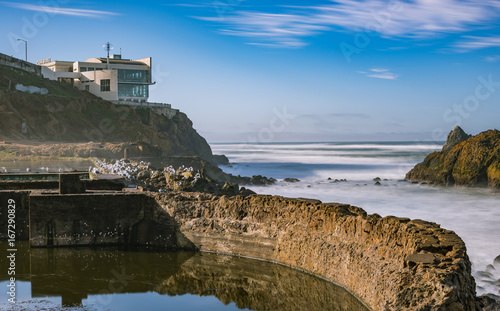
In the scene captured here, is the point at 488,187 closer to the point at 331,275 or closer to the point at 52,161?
the point at 331,275

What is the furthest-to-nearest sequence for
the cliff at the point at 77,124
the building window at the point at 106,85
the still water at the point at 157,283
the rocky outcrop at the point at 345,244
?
the building window at the point at 106,85 → the cliff at the point at 77,124 → the still water at the point at 157,283 → the rocky outcrop at the point at 345,244

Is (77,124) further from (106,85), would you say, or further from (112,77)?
(112,77)

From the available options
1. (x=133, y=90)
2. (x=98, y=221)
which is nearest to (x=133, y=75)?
(x=133, y=90)

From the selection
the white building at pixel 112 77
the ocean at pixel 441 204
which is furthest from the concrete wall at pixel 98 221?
the white building at pixel 112 77

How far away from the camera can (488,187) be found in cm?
3553

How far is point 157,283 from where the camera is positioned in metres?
14.5

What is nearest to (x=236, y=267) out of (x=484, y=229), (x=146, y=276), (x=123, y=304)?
(x=146, y=276)

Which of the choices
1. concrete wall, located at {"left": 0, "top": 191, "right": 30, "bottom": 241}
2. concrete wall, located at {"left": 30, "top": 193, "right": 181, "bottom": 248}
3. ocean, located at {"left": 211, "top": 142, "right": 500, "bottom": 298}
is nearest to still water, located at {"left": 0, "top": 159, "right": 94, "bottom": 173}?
ocean, located at {"left": 211, "top": 142, "right": 500, "bottom": 298}

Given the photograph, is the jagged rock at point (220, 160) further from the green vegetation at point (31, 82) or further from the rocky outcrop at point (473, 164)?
the rocky outcrop at point (473, 164)

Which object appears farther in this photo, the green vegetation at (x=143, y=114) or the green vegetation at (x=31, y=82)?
the green vegetation at (x=143, y=114)

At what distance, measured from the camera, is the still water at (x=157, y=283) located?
12859 mm

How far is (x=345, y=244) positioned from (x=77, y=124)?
53.1m

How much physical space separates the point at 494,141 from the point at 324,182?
50.7 ft

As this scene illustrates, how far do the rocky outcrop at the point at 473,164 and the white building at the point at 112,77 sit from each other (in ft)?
144
